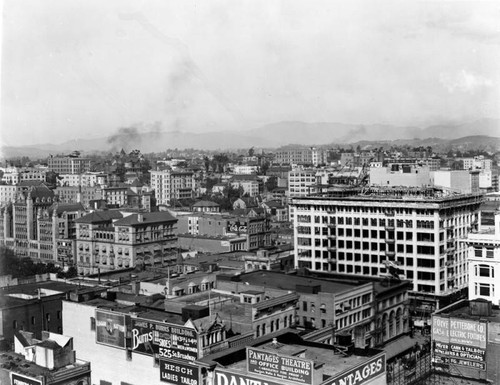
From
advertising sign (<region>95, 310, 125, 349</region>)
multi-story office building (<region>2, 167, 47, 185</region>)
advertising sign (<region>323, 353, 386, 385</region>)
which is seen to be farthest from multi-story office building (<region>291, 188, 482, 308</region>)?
multi-story office building (<region>2, 167, 47, 185</region>)

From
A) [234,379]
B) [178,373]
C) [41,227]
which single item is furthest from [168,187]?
[234,379]

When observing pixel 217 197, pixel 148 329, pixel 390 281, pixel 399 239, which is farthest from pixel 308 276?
pixel 217 197

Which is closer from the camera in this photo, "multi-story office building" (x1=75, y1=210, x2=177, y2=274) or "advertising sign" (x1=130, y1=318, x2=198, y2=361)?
"advertising sign" (x1=130, y1=318, x2=198, y2=361)

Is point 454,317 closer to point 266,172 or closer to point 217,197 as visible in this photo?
point 217,197

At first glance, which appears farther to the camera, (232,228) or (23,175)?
(23,175)

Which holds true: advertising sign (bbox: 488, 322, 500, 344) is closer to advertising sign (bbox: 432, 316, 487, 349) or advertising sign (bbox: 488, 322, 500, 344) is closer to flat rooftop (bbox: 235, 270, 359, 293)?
advertising sign (bbox: 432, 316, 487, 349)

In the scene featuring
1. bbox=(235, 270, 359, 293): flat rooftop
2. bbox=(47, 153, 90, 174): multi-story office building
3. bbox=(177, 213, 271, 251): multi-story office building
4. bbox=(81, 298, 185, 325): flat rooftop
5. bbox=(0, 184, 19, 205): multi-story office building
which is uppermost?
bbox=(47, 153, 90, 174): multi-story office building

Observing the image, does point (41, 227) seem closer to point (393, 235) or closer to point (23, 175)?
point (23, 175)
